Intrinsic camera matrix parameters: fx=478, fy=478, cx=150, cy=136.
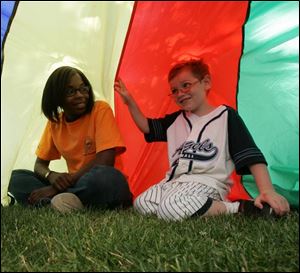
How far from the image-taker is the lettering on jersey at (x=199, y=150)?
5.65 ft

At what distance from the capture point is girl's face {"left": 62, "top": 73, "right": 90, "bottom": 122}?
6.35 ft

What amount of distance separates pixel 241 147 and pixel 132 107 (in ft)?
1.54

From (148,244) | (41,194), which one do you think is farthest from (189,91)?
(148,244)

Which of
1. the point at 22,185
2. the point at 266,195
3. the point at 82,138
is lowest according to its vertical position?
the point at 22,185

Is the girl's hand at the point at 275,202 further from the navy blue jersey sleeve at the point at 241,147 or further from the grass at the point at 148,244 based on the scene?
the navy blue jersey sleeve at the point at 241,147

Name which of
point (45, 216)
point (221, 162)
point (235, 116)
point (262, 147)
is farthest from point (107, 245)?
point (262, 147)

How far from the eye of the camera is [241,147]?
5.45 ft

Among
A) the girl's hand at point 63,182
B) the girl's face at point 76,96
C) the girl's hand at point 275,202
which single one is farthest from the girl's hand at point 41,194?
the girl's hand at point 275,202

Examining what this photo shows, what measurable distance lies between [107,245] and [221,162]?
2.58 ft

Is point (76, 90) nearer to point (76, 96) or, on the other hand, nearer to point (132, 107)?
point (76, 96)

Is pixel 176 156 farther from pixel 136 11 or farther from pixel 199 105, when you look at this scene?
pixel 136 11

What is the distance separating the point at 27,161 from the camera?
221 cm

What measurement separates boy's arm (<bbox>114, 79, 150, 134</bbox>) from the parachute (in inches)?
7.8

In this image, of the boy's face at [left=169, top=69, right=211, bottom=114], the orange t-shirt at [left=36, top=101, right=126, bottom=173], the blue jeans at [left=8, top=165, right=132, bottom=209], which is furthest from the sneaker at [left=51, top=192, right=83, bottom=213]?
the boy's face at [left=169, top=69, right=211, bottom=114]
